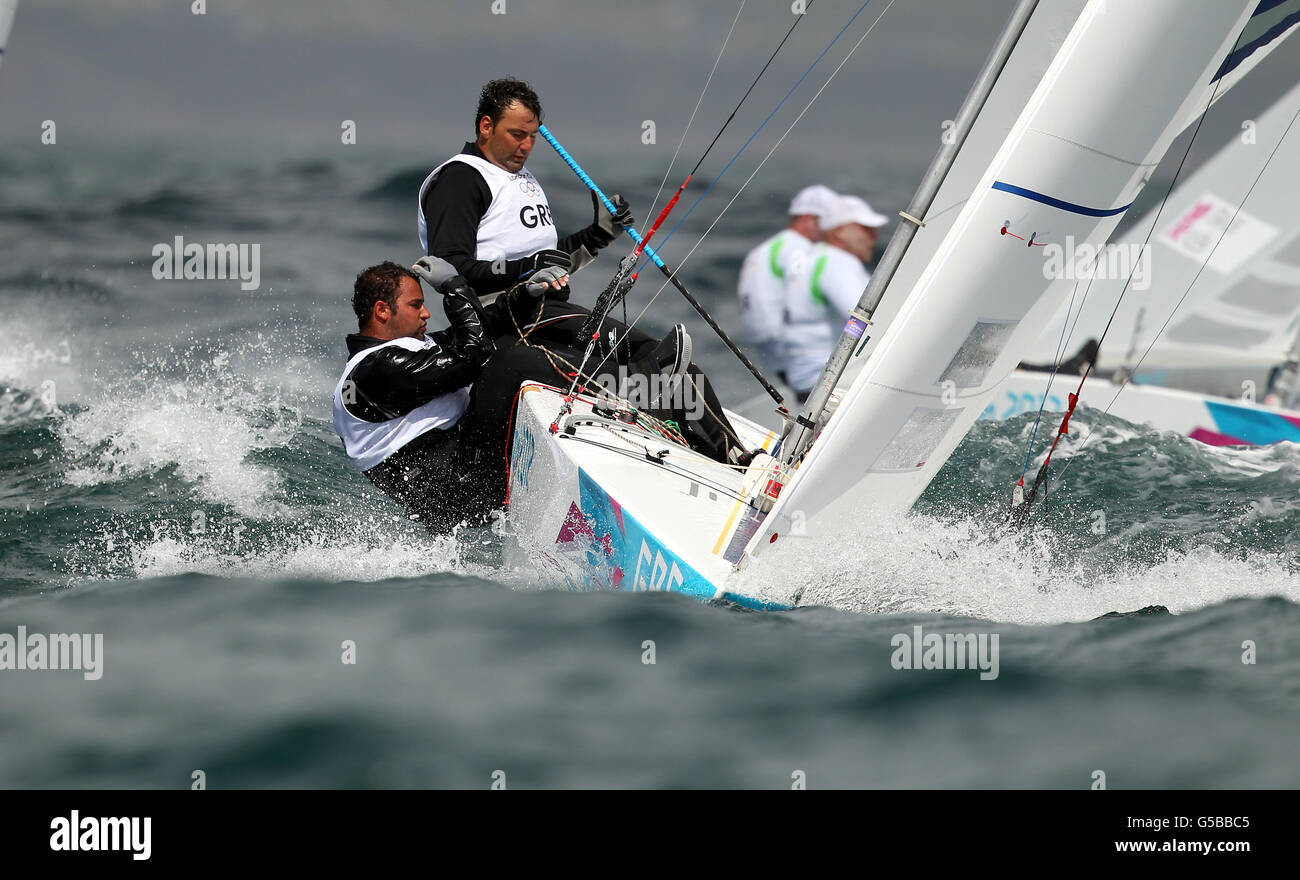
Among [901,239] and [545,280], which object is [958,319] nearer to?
[901,239]

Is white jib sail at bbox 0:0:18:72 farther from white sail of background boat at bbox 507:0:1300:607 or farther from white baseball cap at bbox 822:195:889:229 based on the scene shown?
white sail of background boat at bbox 507:0:1300:607

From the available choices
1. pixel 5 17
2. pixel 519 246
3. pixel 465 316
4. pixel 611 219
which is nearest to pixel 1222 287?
pixel 611 219

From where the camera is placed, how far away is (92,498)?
13.8 ft

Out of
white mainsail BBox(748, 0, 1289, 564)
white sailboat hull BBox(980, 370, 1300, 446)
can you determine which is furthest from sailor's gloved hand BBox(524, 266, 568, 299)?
white sailboat hull BBox(980, 370, 1300, 446)

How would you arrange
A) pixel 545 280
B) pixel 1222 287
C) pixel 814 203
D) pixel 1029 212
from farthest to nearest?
1. pixel 1222 287
2. pixel 814 203
3. pixel 545 280
4. pixel 1029 212

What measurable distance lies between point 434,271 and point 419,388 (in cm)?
32

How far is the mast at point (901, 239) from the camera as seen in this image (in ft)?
9.22

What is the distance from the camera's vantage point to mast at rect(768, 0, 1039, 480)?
2811 mm

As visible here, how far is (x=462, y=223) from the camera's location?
3594 millimetres

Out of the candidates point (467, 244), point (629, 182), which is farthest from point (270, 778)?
point (629, 182)

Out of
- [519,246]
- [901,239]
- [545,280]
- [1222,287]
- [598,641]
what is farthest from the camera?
[1222,287]

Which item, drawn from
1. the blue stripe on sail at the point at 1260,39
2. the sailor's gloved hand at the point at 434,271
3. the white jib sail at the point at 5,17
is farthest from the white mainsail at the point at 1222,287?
the white jib sail at the point at 5,17

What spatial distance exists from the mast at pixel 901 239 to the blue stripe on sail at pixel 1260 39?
1.50ft
